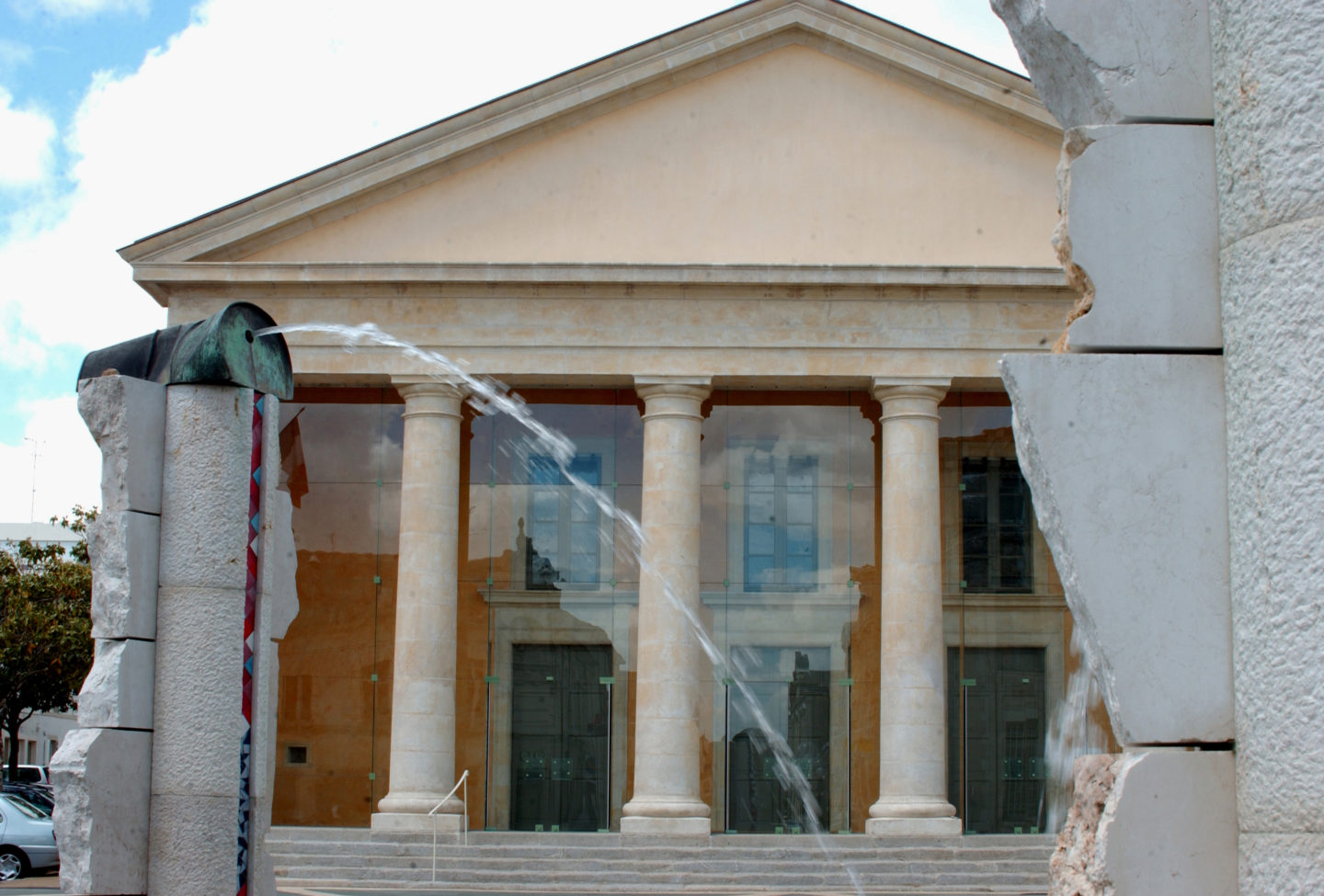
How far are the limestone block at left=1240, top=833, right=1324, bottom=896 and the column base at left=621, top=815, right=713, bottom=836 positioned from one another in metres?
25.0

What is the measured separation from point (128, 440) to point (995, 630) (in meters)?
26.0

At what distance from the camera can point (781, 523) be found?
104 feet

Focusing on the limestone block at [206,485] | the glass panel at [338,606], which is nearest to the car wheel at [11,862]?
the glass panel at [338,606]

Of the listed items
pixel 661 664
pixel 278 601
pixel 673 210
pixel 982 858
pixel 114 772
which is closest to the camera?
pixel 114 772

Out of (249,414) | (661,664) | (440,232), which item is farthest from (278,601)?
(440,232)

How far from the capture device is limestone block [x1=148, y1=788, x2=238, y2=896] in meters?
7.49

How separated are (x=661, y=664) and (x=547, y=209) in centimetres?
932

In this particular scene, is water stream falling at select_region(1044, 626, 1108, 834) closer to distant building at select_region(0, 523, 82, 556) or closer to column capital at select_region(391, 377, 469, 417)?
column capital at select_region(391, 377, 469, 417)

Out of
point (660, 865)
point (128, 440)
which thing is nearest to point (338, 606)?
point (660, 865)

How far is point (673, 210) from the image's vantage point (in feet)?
101

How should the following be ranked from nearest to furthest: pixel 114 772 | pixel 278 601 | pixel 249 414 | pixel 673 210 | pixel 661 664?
1. pixel 114 772
2. pixel 249 414
3. pixel 278 601
4. pixel 661 664
5. pixel 673 210

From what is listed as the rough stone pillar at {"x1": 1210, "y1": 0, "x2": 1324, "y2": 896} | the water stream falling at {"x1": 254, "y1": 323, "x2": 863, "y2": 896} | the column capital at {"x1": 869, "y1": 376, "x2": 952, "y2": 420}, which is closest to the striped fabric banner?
the rough stone pillar at {"x1": 1210, "y1": 0, "x2": 1324, "y2": 896}

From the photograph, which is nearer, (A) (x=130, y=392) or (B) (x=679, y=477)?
(A) (x=130, y=392)

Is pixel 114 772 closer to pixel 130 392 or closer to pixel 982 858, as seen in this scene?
pixel 130 392
